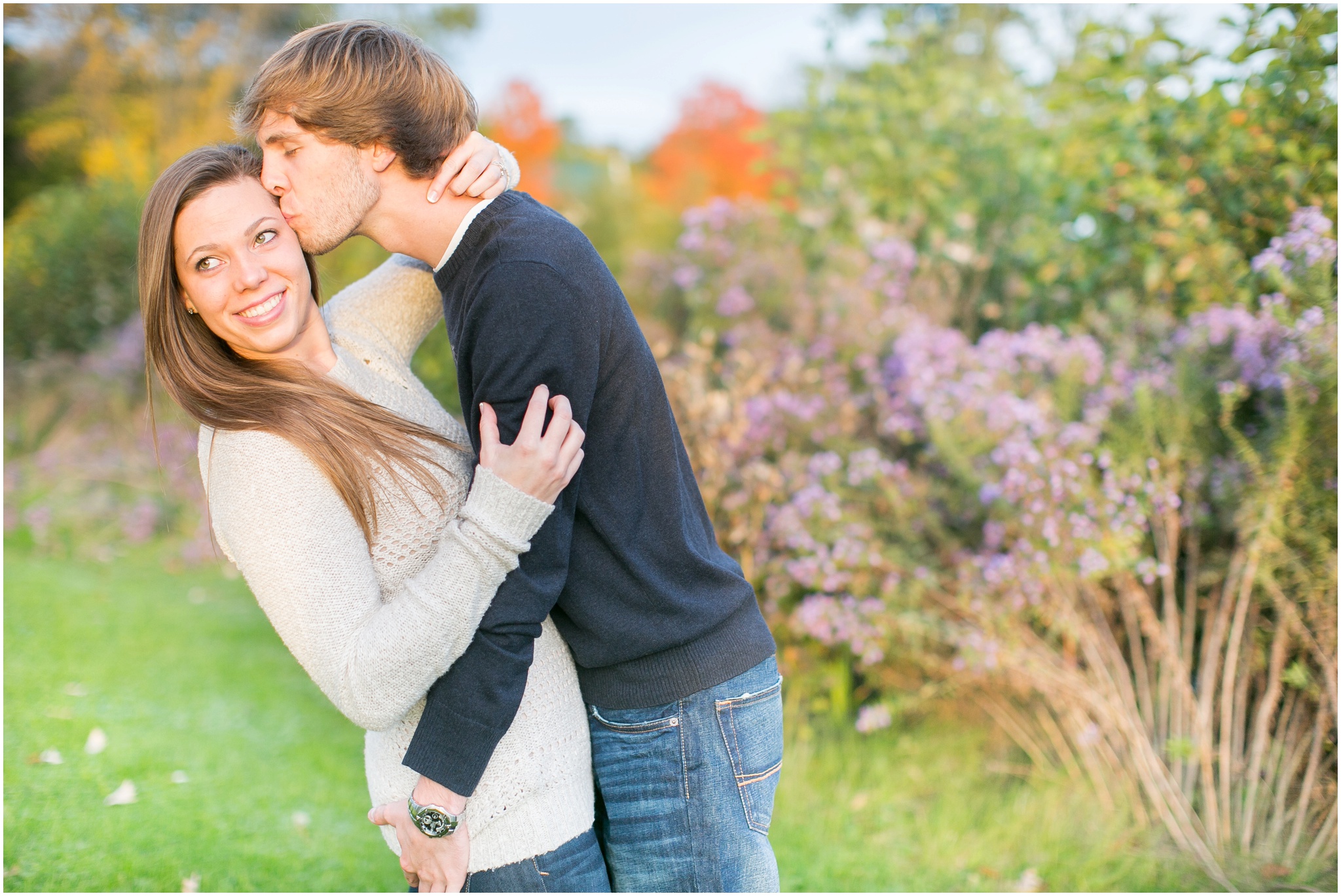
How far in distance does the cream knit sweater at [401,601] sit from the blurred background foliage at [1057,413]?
61 centimetres

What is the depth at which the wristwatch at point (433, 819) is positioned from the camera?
1473 millimetres

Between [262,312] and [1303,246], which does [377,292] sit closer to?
[262,312]

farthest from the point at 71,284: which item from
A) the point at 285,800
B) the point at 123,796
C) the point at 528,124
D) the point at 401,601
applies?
the point at 528,124

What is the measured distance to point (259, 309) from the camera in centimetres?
167

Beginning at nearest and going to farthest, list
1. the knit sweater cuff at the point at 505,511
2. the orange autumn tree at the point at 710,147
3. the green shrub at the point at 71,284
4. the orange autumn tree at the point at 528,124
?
1. the knit sweater cuff at the point at 505,511
2. the green shrub at the point at 71,284
3. the orange autumn tree at the point at 528,124
4. the orange autumn tree at the point at 710,147

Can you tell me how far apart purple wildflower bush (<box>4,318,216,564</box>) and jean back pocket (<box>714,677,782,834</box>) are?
15.2ft

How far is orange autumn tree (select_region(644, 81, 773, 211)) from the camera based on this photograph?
828 inches

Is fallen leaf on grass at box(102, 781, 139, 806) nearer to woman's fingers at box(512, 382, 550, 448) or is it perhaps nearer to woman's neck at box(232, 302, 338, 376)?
woman's neck at box(232, 302, 338, 376)

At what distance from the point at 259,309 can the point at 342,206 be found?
0.80ft

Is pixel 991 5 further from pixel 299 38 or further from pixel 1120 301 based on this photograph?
pixel 299 38

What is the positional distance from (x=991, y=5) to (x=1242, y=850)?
10.4 metres

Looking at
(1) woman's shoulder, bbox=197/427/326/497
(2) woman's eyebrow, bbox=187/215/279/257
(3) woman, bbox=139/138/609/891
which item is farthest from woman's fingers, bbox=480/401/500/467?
(2) woman's eyebrow, bbox=187/215/279/257

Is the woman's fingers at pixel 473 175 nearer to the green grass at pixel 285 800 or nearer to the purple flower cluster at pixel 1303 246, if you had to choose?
the green grass at pixel 285 800

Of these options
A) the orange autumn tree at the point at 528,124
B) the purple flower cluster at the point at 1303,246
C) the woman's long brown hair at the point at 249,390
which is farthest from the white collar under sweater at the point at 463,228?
the orange autumn tree at the point at 528,124
